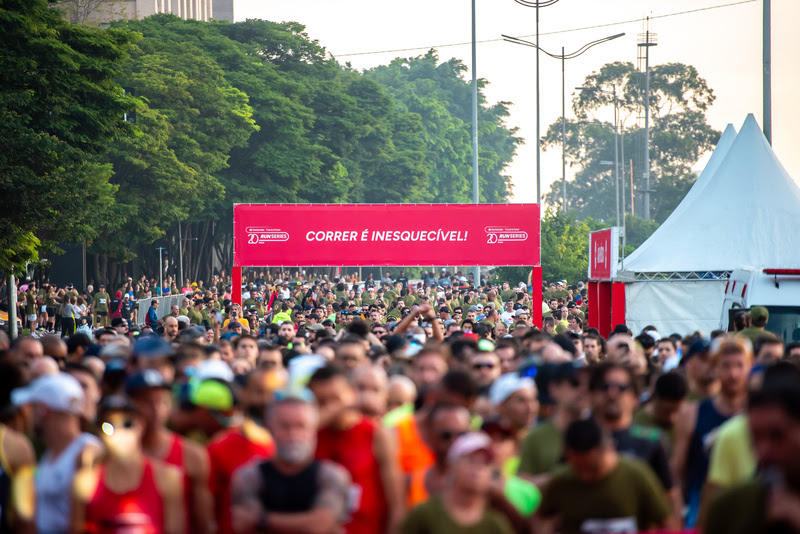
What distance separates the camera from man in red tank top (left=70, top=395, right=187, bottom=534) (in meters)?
4.89

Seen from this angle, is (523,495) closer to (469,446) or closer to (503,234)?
(469,446)

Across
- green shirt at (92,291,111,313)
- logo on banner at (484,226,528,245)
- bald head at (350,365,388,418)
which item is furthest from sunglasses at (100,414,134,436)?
green shirt at (92,291,111,313)

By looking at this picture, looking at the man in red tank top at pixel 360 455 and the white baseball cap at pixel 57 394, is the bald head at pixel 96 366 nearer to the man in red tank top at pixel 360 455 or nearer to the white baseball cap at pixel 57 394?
the white baseball cap at pixel 57 394

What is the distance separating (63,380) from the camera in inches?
216

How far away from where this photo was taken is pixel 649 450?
5.52 metres

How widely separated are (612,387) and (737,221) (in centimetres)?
1598

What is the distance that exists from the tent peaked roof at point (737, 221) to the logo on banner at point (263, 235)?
263 inches

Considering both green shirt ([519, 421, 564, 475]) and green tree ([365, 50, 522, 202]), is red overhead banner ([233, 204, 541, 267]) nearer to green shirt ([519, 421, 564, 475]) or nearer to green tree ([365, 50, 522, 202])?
green shirt ([519, 421, 564, 475])

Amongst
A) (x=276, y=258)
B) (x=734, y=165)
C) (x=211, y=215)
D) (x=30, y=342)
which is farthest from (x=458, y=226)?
(x=211, y=215)

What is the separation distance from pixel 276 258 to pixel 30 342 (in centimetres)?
1280

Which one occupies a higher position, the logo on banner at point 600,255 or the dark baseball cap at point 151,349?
the logo on banner at point 600,255

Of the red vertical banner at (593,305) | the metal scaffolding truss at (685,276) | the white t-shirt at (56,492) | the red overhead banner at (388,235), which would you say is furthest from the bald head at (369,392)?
the red vertical banner at (593,305)

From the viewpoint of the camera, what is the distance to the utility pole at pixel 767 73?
21.2 metres

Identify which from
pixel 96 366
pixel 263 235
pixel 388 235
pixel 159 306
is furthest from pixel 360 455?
pixel 159 306
